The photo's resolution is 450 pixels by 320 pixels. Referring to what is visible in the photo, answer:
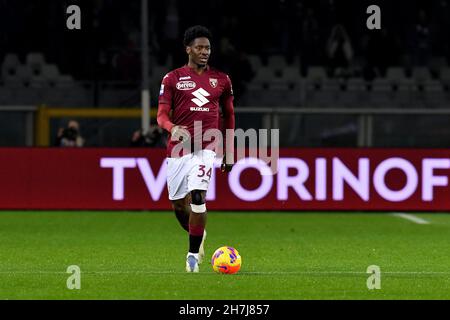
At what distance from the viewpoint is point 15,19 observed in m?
26.2

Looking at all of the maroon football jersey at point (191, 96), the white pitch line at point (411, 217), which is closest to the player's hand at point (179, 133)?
the maroon football jersey at point (191, 96)

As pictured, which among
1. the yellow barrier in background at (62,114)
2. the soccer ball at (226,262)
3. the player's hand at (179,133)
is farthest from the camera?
the yellow barrier in background at (62,114)

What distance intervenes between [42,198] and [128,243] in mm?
5953

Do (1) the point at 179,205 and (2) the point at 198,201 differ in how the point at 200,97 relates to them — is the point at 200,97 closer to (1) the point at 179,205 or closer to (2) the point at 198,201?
(2) the point at 198,201

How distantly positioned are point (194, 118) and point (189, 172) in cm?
51

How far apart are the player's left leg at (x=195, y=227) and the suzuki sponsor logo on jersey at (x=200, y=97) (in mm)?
827

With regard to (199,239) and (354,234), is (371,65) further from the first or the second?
(199,239)

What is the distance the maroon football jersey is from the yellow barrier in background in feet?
38.0

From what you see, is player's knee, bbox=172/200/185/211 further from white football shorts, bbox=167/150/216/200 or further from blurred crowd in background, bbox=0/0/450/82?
blurred crowd in background, bbox=0/0/450/82

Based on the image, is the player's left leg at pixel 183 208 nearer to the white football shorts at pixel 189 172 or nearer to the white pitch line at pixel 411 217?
the white football shorts at pixel 189 172

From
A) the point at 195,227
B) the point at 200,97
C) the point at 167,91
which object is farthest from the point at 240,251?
the point at 167,91

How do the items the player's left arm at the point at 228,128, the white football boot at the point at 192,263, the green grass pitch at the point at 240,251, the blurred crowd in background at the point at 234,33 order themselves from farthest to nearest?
the blurred crowd in background at the point at 234,33 < the player's left arm at the point at 228,128 < the white football boot at the point at 192,263 < the green grass pitch at the point at 240,251

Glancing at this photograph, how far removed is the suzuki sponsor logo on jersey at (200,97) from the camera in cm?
1162

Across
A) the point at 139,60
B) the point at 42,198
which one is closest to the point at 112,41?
the point at 139,60
